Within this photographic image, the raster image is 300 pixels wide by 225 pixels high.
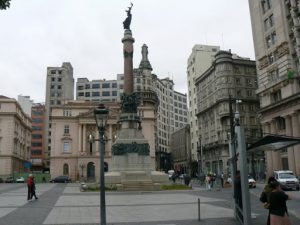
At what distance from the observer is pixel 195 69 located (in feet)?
317

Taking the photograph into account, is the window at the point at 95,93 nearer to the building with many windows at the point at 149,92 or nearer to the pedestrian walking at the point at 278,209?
the building with many windows at the point at 149,92

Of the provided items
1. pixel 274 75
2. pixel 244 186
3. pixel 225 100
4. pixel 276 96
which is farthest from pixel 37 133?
pixel 244 186

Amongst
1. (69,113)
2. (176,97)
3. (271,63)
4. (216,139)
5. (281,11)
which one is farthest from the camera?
(176,97)

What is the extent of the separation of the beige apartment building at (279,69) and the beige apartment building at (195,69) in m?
37.8

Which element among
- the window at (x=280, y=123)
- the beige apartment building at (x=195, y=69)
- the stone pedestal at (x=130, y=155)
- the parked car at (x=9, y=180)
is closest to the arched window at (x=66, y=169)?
the parked car at (x=9, y=180)

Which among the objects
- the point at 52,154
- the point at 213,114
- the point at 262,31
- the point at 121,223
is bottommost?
the point at 121,223

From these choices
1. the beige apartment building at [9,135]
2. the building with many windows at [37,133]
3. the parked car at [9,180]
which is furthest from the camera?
the building with many windows at [37,133]

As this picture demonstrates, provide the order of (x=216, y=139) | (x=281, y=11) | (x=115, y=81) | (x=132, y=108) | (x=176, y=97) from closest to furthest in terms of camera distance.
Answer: (x=132, y=108), (x=281, y=11), (x=216, y=139), (x=115, y=81), (x=176, y=97)

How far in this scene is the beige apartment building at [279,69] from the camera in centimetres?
4522

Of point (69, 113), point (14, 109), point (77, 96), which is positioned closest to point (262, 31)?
point (69, 113)

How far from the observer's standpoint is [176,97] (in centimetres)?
14788

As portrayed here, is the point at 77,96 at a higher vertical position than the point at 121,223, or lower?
higher

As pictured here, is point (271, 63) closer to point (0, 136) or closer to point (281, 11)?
point (281, 11)

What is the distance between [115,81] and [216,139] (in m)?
55.5
